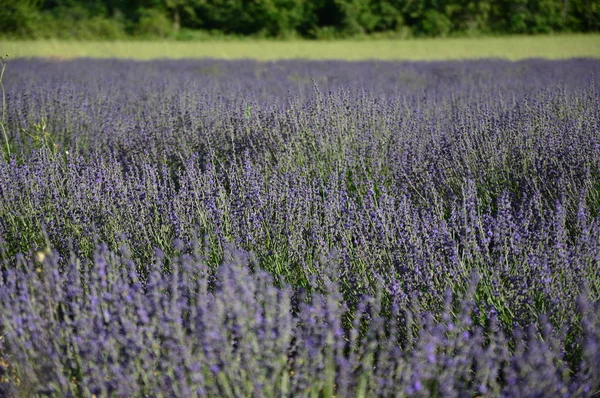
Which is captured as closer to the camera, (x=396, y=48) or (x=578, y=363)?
(x=578, y=363)

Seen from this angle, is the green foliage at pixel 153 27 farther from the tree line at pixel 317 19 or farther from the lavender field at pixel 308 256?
the lavender field at pixel 308 256

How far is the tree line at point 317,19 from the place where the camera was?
74.6 feet

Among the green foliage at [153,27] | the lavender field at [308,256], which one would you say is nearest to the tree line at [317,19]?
the green foliage at [153,27]

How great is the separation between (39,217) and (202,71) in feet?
26.7

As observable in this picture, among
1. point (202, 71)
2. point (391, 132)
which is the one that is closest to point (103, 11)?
point (202, 71)

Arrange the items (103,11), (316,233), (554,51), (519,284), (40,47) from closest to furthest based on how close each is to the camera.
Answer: (519,284)
(316,233)
(554,51)
(40,47)
(103,11)

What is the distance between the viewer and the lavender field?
5.62 feet

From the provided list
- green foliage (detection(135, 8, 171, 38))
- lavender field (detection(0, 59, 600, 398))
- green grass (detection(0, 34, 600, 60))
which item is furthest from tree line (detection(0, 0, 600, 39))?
lavender field (detection(0, 59, 600, 398))

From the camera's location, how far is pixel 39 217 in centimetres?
312

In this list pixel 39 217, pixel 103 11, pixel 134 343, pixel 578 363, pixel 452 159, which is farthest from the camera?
pixel 103 11

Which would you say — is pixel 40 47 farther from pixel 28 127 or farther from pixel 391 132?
pixel 391 132

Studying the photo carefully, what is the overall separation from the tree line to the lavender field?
18558 millimetres

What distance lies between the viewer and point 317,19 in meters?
25.3

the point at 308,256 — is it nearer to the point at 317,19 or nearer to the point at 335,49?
the point at 335,49
